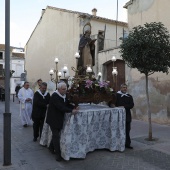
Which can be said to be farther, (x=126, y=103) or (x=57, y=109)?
(x=126, y=103)

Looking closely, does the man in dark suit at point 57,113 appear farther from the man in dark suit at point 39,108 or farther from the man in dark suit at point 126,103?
the man in dark suit at point 39,108

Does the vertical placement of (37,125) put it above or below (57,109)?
below

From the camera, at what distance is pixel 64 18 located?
22125mm

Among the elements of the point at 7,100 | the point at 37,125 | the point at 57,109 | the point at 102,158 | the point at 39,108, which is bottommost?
the point at 102,158

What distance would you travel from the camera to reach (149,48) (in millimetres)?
7441

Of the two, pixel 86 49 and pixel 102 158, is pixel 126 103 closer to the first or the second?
pixel 102 158

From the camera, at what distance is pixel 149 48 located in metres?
7.44

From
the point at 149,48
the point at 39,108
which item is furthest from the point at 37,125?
the point at 149,48

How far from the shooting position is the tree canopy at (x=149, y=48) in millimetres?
7438

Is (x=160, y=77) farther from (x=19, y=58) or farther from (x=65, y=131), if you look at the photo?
(x=19, y=58)

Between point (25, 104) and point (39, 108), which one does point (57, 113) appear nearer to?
point (39, 108)

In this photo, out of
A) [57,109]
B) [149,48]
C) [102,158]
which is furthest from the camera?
[149,48]

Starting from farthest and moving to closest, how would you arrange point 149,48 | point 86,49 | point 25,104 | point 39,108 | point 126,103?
point 25,104, point 86,49, point 39,108, point 149,48, point 126,103

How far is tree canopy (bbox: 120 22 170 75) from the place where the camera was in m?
7.44
